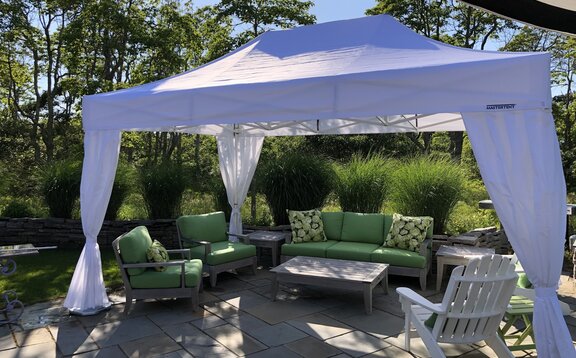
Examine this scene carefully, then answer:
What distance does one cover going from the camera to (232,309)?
15.2ft

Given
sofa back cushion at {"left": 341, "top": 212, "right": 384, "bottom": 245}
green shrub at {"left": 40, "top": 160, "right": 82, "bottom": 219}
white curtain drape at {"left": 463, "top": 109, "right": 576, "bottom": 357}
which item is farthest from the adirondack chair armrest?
green shrub at {"left": 40, "top": 160, "right": 82, "bottom": 219}

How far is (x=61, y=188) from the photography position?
25.5ft

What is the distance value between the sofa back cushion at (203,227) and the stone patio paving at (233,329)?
103 centimetres

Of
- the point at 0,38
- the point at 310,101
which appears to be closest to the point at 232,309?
the point at 310,101

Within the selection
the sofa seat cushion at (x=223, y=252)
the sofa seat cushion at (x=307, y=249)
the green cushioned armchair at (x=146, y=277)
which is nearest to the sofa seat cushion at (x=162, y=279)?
the green cushioned armchair at (x=146, y=277)

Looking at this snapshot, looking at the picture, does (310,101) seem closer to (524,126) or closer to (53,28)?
(524,126)

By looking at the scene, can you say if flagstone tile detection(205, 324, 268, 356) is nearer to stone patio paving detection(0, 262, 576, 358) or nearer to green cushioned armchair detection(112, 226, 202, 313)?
stone patio paving detection(0, 262, 576, 358)

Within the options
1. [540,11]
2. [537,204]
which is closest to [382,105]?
[537,204]

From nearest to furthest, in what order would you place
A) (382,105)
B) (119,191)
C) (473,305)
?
1. (473,305)
2. (382,105)
3. (119,191)

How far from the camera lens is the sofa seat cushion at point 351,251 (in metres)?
5.52

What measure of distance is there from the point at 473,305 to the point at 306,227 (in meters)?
3.22

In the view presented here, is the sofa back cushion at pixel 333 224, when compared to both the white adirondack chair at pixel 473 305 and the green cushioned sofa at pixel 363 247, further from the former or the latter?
the white adirondack chair at pixel 473 305

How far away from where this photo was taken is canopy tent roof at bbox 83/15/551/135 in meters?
3.19

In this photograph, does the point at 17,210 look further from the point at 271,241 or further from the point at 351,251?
the point at 351,251
